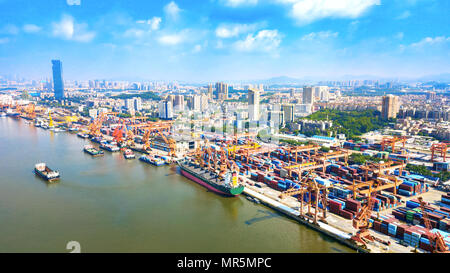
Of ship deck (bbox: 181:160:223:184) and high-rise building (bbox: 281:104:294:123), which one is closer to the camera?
ship deck (bbox: 181:160:223:184)

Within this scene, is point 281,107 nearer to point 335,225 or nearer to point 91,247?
point 335,225

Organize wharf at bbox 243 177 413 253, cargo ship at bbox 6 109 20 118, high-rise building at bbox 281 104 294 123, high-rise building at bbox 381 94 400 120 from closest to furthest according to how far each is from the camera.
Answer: wharf at bbox 243 177 413 253 < high-rise building at bbox 381 94 400 120 < high-rise building at bbox 281 104 294 123 < cargo ship at bbox 6 109 20 118

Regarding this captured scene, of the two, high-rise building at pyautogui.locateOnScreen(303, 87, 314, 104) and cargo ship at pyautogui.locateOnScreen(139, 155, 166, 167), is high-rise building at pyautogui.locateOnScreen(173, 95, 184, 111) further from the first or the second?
cargo ship at pyautogui.locateOnScreen(139, 155, 166, 167)

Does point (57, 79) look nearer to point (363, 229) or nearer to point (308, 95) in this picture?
point (308, 95)

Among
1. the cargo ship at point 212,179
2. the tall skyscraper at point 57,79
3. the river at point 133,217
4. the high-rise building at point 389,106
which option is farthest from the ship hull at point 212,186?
the tall skyscraper at point 57,79

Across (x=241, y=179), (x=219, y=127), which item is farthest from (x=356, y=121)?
(x=241, y=179)

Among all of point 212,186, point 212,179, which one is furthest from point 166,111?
point 212,186

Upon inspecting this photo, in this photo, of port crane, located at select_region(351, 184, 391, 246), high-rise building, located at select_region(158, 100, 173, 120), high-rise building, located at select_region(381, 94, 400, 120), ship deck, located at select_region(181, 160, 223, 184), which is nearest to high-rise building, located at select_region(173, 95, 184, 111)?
high-rise building, located at select_region(158, 100, 173, 120)
